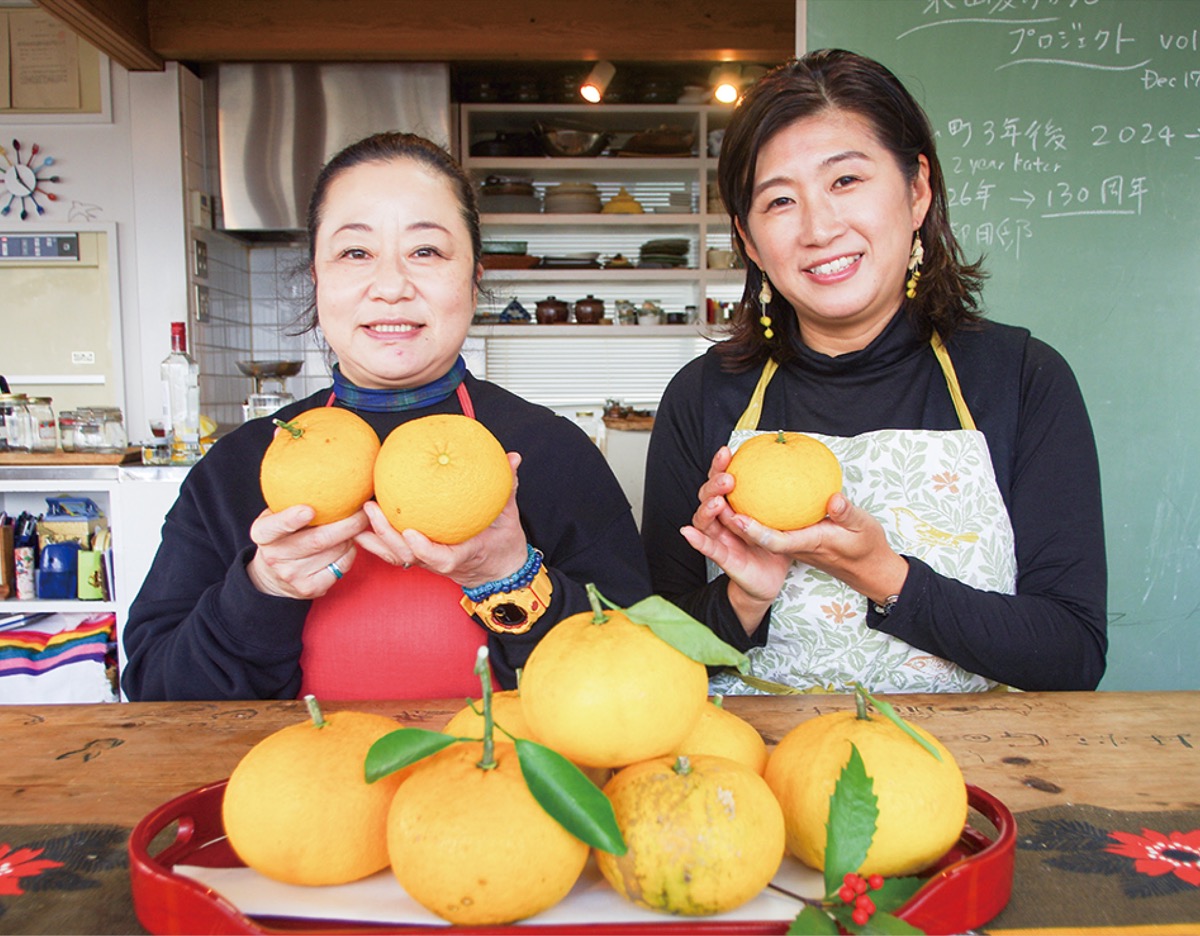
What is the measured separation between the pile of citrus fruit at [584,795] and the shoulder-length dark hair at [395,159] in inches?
35.0

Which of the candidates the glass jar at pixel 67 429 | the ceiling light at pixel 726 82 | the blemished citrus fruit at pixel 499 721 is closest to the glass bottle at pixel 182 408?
the glass jar at pixel 67 429

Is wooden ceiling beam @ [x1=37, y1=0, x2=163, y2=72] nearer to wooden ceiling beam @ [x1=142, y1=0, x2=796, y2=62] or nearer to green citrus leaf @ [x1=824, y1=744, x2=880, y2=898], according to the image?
wooden ceiling beam @ [x1=142, y1=0, x2=796, y2=62]

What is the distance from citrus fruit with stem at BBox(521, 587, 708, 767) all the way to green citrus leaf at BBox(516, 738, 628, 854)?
0.04 meters

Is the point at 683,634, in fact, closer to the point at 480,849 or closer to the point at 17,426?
the point at 480,849

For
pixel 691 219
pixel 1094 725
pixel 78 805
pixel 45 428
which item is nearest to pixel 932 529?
pixel 1094 725

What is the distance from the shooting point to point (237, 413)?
521 cm

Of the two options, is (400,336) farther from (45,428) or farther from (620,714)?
(45,428)

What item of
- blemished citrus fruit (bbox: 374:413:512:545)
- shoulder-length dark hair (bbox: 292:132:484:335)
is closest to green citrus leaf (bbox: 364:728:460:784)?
blemished citrus fruit (bbox: 374:413:512:545)

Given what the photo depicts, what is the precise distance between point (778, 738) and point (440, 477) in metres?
0.45

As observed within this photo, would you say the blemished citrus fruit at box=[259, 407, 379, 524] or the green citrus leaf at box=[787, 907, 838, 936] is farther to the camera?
the blemished citrus fruit at box=[259, 407, 379, 524]

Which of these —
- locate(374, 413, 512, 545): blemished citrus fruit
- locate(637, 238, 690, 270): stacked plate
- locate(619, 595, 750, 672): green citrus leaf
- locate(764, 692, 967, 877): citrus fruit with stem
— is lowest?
locate(764, 692, 967, 877): citrus fruit with stem

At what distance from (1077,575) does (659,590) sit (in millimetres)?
650

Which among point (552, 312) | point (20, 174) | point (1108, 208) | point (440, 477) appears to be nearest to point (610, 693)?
point (440, 477)

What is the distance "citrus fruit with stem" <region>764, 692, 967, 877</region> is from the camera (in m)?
0.52
